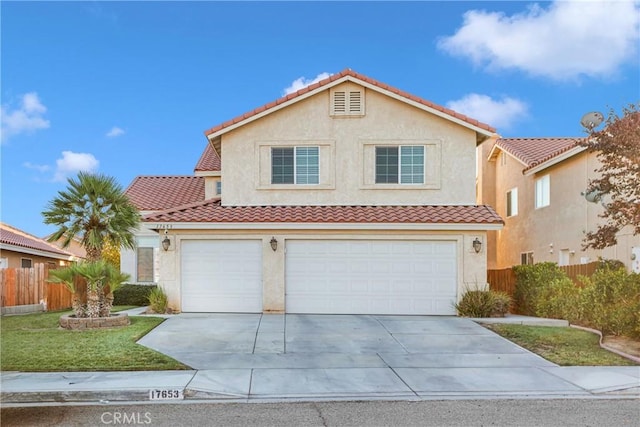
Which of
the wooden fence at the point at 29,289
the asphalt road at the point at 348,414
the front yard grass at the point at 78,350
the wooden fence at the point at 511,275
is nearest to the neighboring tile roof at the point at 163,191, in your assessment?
the wooden fence at the point at 29,289

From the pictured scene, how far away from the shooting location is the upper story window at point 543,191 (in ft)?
71.0

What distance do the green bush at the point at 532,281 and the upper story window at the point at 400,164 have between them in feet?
14.1

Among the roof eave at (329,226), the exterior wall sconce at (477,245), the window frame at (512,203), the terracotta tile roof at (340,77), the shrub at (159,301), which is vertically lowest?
the shrub at (159,301)

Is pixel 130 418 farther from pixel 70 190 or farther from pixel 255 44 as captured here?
pixel 255 44

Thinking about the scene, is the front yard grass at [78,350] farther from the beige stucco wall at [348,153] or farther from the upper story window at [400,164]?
the upper story window at [400,164]

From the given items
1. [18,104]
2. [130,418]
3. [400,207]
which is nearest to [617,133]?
[400,207]

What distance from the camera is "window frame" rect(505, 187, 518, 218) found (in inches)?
985

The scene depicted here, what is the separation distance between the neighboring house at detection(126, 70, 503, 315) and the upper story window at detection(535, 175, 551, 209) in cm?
515

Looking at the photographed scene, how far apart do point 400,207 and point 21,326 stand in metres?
11.2

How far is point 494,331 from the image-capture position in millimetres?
13695

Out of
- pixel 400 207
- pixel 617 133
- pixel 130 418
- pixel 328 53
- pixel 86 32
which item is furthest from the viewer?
pixel 328 53

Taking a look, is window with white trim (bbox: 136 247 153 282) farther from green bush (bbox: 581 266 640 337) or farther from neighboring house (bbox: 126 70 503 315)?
green bush (bbox: 581 266 640 337)

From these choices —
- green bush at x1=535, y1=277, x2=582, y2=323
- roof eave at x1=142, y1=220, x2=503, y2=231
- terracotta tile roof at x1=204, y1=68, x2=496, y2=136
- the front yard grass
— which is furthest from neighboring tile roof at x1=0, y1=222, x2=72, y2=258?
green bush at x1=535, y1=277, x2=582, y2=323

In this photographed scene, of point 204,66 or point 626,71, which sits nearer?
point 626,71
